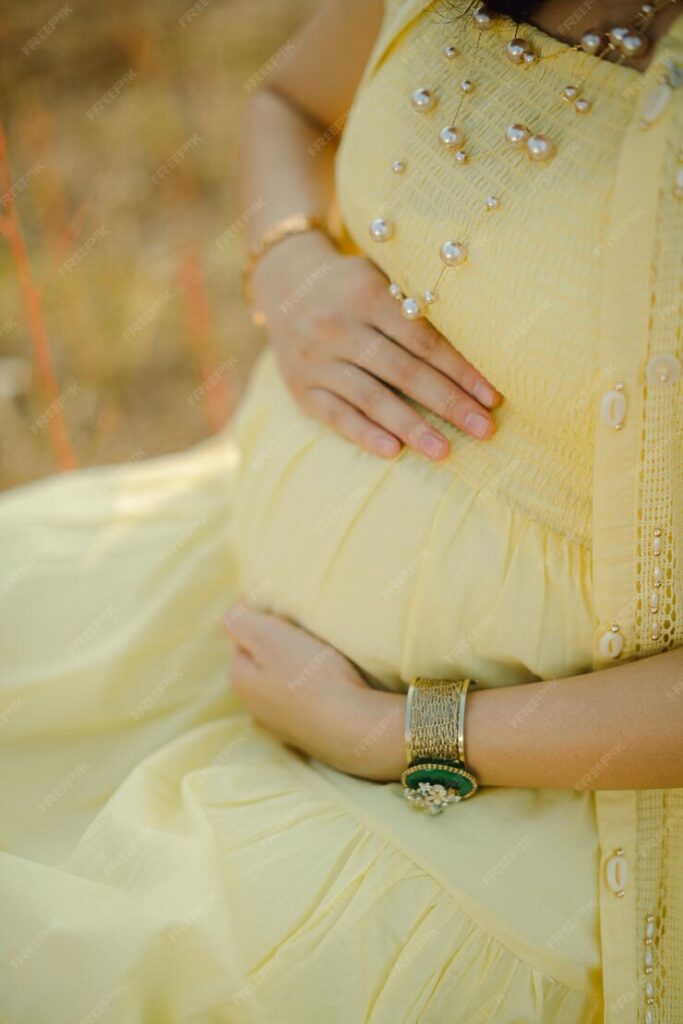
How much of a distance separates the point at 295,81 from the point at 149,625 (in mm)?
771

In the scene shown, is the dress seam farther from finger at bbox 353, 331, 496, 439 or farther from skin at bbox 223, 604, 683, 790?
finger at bbox 353, 331, 496, 439

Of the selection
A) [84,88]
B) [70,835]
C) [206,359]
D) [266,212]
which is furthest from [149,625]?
[84,88]

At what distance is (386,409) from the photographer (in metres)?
0.92

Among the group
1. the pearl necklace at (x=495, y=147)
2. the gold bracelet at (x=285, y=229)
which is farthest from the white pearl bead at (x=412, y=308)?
the gold bracelet at (x=285, y=229)

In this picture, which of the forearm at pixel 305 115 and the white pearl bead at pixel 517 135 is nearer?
the white pearl bead at pixel 517 135

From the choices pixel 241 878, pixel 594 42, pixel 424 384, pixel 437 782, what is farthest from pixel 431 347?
pixel 241 878

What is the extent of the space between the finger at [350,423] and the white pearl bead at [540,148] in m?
0.29

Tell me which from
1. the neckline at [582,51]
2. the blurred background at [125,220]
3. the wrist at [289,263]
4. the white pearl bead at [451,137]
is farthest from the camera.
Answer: the blurred background at [125,220]

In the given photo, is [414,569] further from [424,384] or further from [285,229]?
[285,229]

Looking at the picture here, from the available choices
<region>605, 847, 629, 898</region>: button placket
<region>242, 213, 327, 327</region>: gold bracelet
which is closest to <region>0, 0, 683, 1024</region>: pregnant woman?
<region>605, 847, 629, 898</region>: button placket

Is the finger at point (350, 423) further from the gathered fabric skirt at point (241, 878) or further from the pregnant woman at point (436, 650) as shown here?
the gathered fabric skirt at point (241, 878)

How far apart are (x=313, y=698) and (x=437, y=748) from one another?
0.14 metres

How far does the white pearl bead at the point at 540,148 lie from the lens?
76 cm

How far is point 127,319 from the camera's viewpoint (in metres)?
2.59
